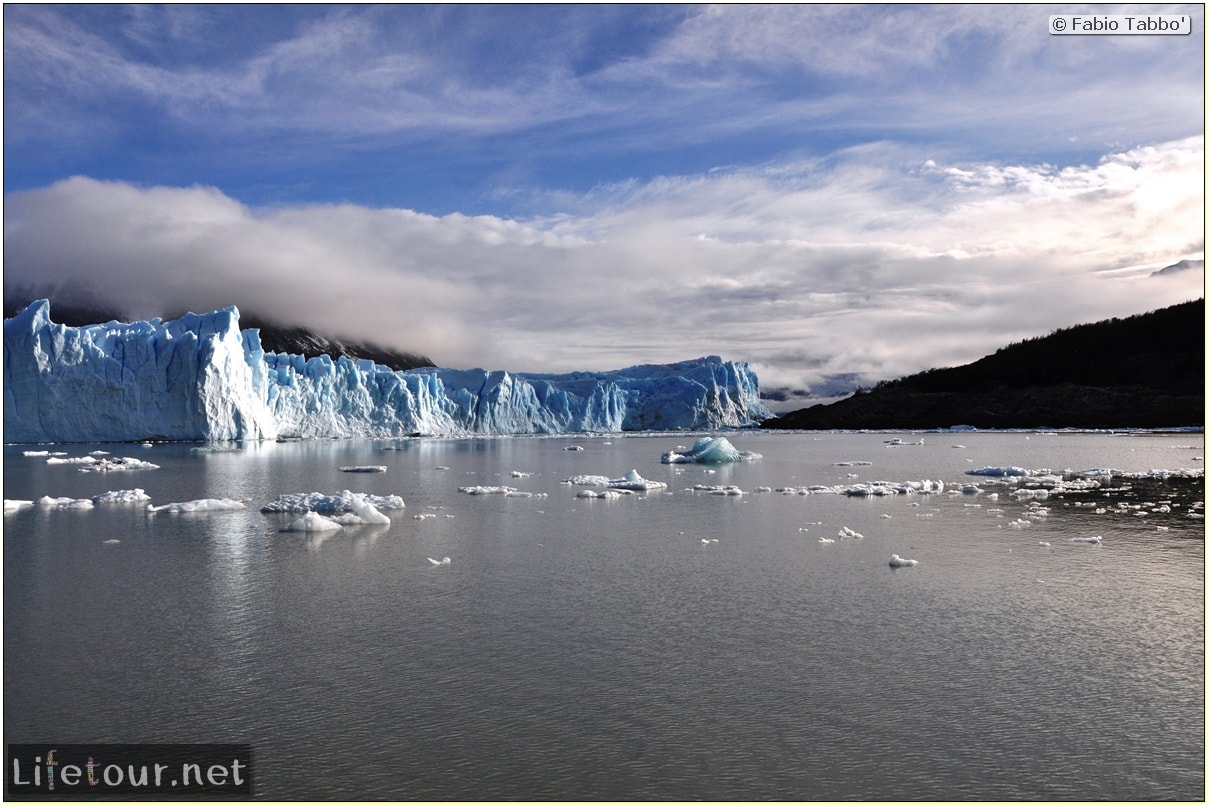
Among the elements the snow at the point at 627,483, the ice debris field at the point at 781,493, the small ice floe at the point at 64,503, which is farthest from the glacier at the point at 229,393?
the snow at the point at 627,483

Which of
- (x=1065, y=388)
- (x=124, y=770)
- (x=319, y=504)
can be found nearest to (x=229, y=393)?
(x=319, y=504)

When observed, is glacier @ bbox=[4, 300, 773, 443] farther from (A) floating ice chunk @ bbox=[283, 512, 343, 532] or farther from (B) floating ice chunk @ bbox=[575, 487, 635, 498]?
(A) floating ice chunk @ bbox=[283, 512, 343, 532]

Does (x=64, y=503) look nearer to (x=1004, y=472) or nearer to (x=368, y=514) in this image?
(x=368, y=514)

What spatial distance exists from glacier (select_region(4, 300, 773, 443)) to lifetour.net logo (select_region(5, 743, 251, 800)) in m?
40.9

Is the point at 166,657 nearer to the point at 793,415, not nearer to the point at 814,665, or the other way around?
the point at 814,665

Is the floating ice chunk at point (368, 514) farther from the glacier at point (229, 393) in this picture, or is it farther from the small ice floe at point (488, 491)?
the glacier at point (229, 393)

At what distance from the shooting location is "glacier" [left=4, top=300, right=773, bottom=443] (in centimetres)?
4122

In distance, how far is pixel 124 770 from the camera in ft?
17.6

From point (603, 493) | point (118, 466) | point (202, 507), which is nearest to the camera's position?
point (202, 507)

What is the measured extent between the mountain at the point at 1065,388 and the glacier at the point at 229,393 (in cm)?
2473

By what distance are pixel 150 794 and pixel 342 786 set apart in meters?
1.22

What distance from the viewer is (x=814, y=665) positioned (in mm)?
7090

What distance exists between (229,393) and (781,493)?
34305 mm

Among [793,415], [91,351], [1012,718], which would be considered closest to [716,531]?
[1012,718]
